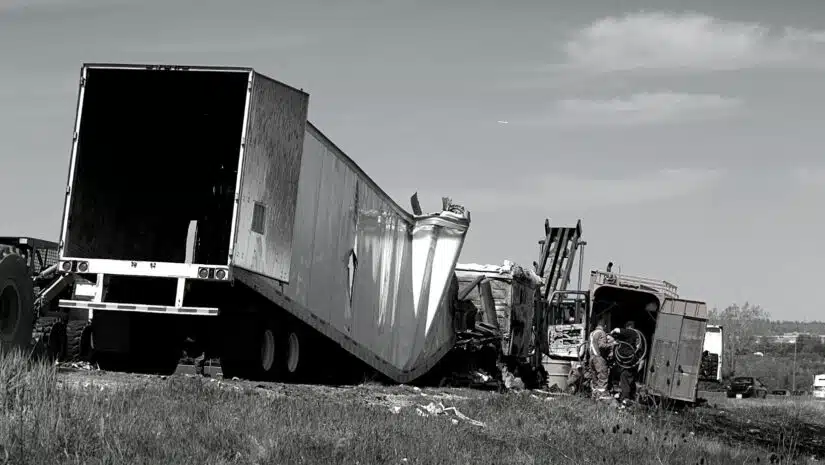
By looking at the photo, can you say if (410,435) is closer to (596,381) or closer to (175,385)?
(175,385)

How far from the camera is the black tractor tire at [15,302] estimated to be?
14.0 metres

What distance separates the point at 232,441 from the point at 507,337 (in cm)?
1588

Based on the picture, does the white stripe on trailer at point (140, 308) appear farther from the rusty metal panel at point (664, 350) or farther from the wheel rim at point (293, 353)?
the rusty metal panel at point (664, 350)

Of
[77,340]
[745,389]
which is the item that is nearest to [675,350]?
[77,340]

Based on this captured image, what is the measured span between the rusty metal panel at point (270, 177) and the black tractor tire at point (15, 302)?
268cm

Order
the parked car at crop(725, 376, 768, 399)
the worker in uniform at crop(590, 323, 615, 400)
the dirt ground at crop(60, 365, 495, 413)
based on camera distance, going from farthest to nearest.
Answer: the parked car at crop(725, 376, 768, 399) → the worker in uniform at crop(590, 323, 615, 400) → the dirt ground at crop(60, 365, 495, 413)

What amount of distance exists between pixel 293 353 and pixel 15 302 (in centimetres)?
478

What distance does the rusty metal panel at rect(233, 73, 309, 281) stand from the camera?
563 inches

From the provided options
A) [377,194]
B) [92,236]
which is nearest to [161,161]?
[92,236]

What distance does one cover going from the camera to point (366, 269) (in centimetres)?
1894

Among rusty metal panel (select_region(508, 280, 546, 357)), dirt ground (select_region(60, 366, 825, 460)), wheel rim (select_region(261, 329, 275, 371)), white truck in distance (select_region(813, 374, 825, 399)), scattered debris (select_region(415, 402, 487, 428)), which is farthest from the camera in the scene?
white truck in distance (select_region(813, 374, 825, 399))

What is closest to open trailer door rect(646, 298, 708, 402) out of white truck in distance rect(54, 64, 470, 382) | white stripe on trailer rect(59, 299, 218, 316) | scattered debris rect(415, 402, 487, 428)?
white truck in distance rect(54, 64, 470, 382)

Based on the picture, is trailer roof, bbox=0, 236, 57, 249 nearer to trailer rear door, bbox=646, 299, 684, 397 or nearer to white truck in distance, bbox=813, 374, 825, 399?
trailer rear door, bbox=646, 299, 684, 397

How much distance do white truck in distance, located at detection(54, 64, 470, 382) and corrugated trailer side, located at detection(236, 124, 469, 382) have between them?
37 mm
